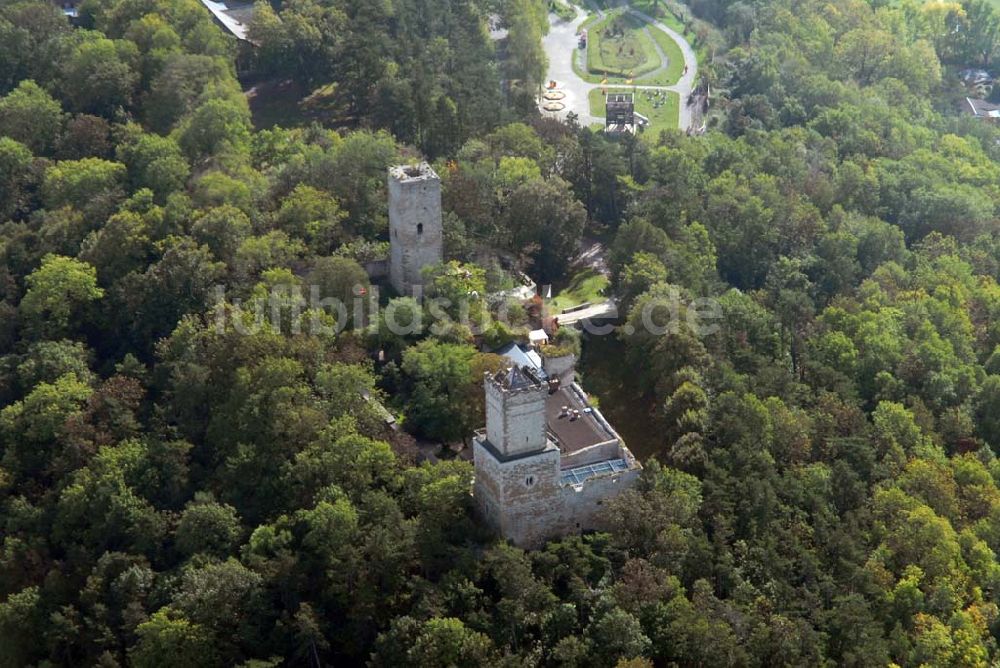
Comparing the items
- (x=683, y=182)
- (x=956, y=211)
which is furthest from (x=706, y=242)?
(x=956, y=211)

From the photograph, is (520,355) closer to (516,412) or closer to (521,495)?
(521,495)

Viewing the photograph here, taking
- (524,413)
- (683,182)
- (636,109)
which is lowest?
(636,109)

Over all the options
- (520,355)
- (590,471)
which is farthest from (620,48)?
(590,471)

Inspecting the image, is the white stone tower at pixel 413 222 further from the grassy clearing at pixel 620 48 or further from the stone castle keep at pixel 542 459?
the grassy clearing at pixel 620 48

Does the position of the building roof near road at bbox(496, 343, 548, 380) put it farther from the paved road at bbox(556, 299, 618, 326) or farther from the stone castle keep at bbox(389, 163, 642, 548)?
the paved road at bbox(556, 299, 618, 326)

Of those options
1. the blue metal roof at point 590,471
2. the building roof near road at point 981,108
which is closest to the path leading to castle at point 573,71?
the building roof near road at point 981,108

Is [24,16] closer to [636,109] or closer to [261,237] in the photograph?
[261,237]
